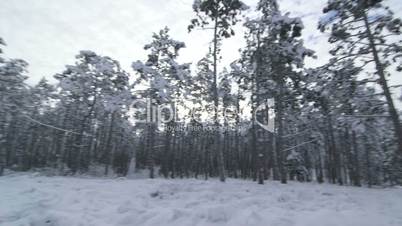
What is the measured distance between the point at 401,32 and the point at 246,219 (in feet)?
38.3

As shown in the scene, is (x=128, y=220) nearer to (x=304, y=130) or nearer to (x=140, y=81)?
(x=140, y=81)

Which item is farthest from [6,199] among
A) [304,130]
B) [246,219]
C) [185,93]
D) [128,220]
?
[304,130]

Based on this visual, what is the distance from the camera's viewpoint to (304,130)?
34125 millimetres

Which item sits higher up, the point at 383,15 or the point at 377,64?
the point at 383,15

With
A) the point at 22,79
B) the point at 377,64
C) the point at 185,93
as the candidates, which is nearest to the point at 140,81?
the point at 185,93

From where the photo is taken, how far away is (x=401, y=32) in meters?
13.4

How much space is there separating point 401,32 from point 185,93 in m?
21.9

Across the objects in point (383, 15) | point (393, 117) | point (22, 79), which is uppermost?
point (22, 79)

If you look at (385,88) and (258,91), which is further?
(258,91)

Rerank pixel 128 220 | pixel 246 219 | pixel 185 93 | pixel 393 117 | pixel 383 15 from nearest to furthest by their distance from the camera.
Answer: pixel 246 219, pixel 128 220, pixel 393 117, pixel 383 15, pixel 185 93

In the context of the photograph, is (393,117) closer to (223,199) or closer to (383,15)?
(383,15)

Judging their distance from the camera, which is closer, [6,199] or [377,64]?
[6,199]

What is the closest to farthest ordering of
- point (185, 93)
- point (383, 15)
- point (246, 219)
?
point (246, 219), point (383, 15), point (185, 93)

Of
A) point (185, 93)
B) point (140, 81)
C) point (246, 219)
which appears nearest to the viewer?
point (246, 219)
